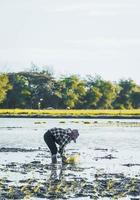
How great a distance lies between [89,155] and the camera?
32.0 meters

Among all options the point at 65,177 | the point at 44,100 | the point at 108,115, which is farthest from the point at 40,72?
the point at 65,177

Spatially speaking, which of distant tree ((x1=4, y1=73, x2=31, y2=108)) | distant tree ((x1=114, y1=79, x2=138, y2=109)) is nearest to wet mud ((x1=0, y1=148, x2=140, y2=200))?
distant tree ((x1=4, y1=73, x2=31, y2=108))

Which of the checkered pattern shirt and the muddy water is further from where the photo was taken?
the checkered pattern shirt

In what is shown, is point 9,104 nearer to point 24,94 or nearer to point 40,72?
point 24,94

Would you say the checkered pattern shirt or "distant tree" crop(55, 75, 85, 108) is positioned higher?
"distant tree" crop(55, 75, 85, 108)

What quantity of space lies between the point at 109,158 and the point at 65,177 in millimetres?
9293

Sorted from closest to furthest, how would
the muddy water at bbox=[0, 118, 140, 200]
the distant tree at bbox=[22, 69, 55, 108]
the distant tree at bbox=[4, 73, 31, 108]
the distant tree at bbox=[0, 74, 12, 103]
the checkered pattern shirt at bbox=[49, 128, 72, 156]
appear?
the muddy water at bbox=[0, 118, 140, 200], the checkered pattern shirt at bbox=[49, 128, 72, 156], the distant tree at bbox=[0, 74, 12, 103], the distant tree at bbox=[4, 73, 31, 108], the distant tree at bbox=[22, 69, 55, 108]

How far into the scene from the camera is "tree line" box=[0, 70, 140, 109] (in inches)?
5251

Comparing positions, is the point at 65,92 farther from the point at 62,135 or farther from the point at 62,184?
the point at 62,184

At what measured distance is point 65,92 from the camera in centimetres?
13688

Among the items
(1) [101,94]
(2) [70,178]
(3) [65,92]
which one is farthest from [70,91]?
(2) [70,178]

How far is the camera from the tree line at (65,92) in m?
133

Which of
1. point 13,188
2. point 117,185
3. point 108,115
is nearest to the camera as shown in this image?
point 13,188

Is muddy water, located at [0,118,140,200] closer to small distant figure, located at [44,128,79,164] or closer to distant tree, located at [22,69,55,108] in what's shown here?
small distant figure, located at [44,128,79,164]
